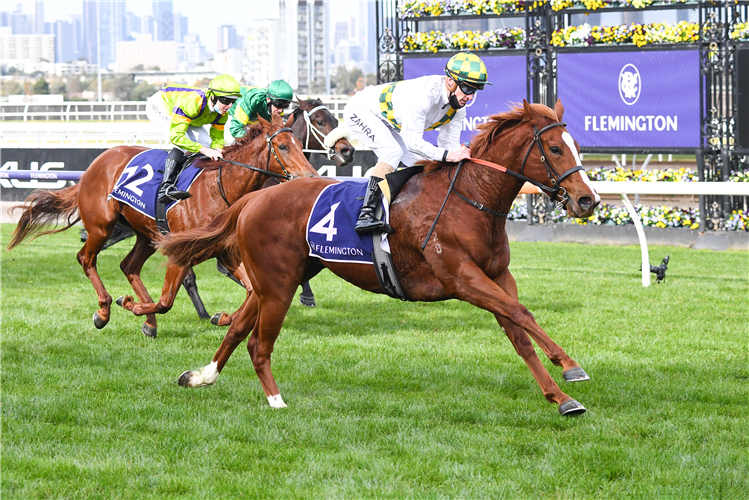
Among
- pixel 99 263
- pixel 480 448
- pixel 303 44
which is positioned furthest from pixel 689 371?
pixel 303 44

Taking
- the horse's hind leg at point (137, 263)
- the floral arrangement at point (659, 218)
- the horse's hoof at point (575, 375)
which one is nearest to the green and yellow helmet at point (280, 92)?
the horse's hind leg at point (137, 263)

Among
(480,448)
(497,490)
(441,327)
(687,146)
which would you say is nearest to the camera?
(497,490)

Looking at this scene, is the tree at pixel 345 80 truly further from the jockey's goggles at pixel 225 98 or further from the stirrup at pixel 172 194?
the stirrup at pixel 172 194

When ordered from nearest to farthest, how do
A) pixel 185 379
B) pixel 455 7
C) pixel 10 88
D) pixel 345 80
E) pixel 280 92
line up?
1. pixel 185 379
2. pixel 280 92
3. pixel 455 7
4. pixel 10 88
5. pixel 345 80

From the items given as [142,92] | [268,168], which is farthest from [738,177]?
[142,92]

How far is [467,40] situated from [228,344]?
35.6 ft

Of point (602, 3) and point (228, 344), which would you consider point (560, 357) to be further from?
point (602, 3)

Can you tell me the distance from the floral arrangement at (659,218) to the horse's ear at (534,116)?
8.47 meters

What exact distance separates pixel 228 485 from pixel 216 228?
82.6 inches

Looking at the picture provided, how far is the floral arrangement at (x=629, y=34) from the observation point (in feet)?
44.0

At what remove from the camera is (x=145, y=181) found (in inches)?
284

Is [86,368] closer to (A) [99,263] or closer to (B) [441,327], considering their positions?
(B) [441,327]

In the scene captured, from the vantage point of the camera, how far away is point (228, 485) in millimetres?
3826

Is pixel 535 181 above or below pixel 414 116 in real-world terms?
below
